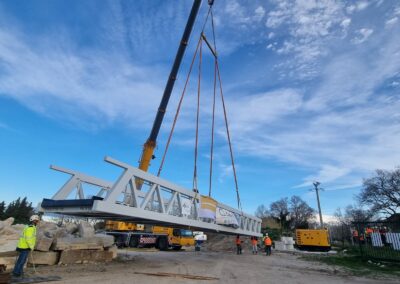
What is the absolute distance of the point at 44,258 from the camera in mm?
8703

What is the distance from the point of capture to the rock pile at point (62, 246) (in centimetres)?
859

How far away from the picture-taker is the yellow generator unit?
2647cm

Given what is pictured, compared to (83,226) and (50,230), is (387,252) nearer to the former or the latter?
(83,226)

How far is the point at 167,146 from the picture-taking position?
13531 mm

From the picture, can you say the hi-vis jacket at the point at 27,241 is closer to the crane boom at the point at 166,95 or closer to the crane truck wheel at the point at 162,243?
the crane boom at the point at 166,95

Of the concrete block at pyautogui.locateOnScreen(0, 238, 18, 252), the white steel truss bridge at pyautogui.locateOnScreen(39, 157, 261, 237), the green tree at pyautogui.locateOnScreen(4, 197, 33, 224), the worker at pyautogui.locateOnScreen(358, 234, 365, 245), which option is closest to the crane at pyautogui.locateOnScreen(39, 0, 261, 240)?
the white steel truss bridge at pyautogui.locateOnScreen(39, 157, 261, 237)

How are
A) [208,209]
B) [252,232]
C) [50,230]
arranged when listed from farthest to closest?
[252,232], [208,209], [50,230]

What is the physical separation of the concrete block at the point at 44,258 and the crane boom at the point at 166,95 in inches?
267

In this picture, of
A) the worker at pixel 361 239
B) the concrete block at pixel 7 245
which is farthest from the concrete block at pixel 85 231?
the worker at pixel 361 239

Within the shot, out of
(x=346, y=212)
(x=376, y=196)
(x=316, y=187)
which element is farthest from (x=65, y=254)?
(x=346, y=212)

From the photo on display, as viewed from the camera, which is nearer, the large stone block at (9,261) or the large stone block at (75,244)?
the large stone block at (9,261)

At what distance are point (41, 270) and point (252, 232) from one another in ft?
38.8

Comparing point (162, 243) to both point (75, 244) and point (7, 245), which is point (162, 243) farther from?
point (7, 245)

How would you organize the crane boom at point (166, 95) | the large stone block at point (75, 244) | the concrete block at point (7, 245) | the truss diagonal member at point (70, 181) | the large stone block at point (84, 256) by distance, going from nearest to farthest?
the concrete block at point (7, 245), the large stone block at point (75, 244), the large stone block at point (84, 256), the truss diagonal member at point (70, 181), the crane boom at point (166, 95)
